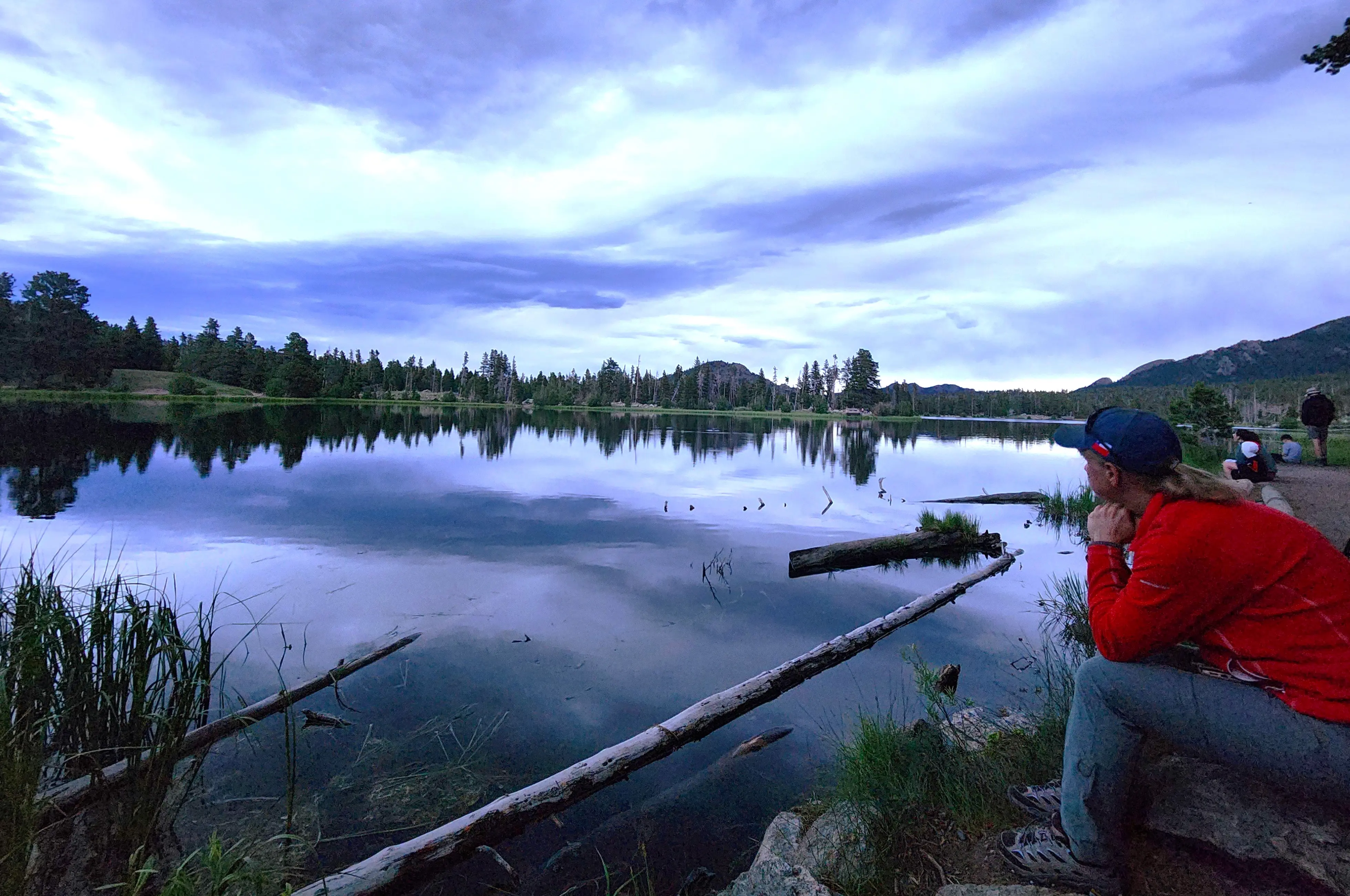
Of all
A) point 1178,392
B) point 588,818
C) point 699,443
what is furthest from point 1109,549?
point 1178,392

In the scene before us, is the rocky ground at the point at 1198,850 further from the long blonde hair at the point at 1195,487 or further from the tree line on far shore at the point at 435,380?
the tree line on far shore at the point at 435,380

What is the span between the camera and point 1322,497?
1087cm

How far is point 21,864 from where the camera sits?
113 inches

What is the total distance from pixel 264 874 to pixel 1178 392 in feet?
529

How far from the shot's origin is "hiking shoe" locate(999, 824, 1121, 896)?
101 inches

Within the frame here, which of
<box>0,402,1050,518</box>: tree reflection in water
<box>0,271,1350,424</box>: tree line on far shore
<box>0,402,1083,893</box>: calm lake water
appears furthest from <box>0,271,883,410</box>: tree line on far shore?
<box>0,402,1083,893</box>: calm lake water

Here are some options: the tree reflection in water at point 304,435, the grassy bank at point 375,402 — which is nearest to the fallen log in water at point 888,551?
the tree reflection in water at point 304,435

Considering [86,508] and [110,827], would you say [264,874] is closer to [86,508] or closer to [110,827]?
[110,827]

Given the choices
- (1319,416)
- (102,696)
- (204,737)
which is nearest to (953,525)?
(1319,416)

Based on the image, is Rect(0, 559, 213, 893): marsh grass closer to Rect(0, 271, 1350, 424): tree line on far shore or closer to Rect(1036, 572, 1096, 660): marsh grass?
Rect(1036, 572, 1096, 660): marsh grass

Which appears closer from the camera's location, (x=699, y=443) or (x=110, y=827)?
(x=110, y=827)

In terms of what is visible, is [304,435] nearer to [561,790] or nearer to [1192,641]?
[561,790]

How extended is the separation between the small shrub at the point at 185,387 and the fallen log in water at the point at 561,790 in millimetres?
96156

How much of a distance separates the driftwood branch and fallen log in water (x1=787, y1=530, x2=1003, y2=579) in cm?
665
